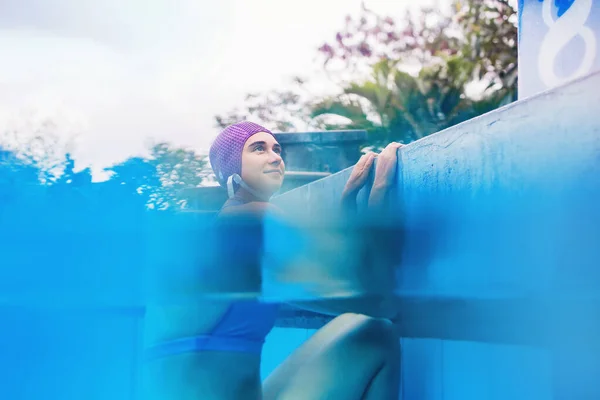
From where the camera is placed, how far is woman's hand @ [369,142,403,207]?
177 centimetres

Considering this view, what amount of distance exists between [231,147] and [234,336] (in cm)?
61

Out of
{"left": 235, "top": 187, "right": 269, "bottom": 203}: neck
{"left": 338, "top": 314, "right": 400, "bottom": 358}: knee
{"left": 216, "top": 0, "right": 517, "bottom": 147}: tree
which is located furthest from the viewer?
{"left": 216, "top": 0, "right": 517, "bottom": 147}: tree

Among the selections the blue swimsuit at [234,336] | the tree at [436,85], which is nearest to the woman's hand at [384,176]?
the blue swimsuit at [234,336]

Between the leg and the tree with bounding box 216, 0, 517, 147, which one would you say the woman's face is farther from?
the tree with bounding box 216, 0, 517, 147

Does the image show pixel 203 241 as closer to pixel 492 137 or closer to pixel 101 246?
pixel 101 246

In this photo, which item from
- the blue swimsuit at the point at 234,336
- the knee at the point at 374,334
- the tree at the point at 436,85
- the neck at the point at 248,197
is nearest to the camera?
the blue swimsuit at the point at 234,336

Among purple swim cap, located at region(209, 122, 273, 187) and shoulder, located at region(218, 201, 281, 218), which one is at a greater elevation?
purple swim cap, located at region(209, 122, 273, 187)

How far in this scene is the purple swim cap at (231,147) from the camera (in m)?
1.99

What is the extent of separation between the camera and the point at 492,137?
4.52ft

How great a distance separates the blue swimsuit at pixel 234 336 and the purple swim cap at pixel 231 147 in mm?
455

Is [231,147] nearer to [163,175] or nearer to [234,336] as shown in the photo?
[163,175]

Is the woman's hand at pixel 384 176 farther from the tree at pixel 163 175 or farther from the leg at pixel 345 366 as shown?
the tree at pixel 163 175

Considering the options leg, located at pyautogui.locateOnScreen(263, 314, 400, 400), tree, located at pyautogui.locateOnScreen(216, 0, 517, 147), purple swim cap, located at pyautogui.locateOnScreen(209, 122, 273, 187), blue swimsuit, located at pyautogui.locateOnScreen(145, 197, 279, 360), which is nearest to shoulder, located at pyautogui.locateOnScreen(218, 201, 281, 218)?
purple swim cap, located at pyautogui.locateOnScreen(209, 122, 273, 187)

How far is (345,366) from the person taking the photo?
181 centimetres
